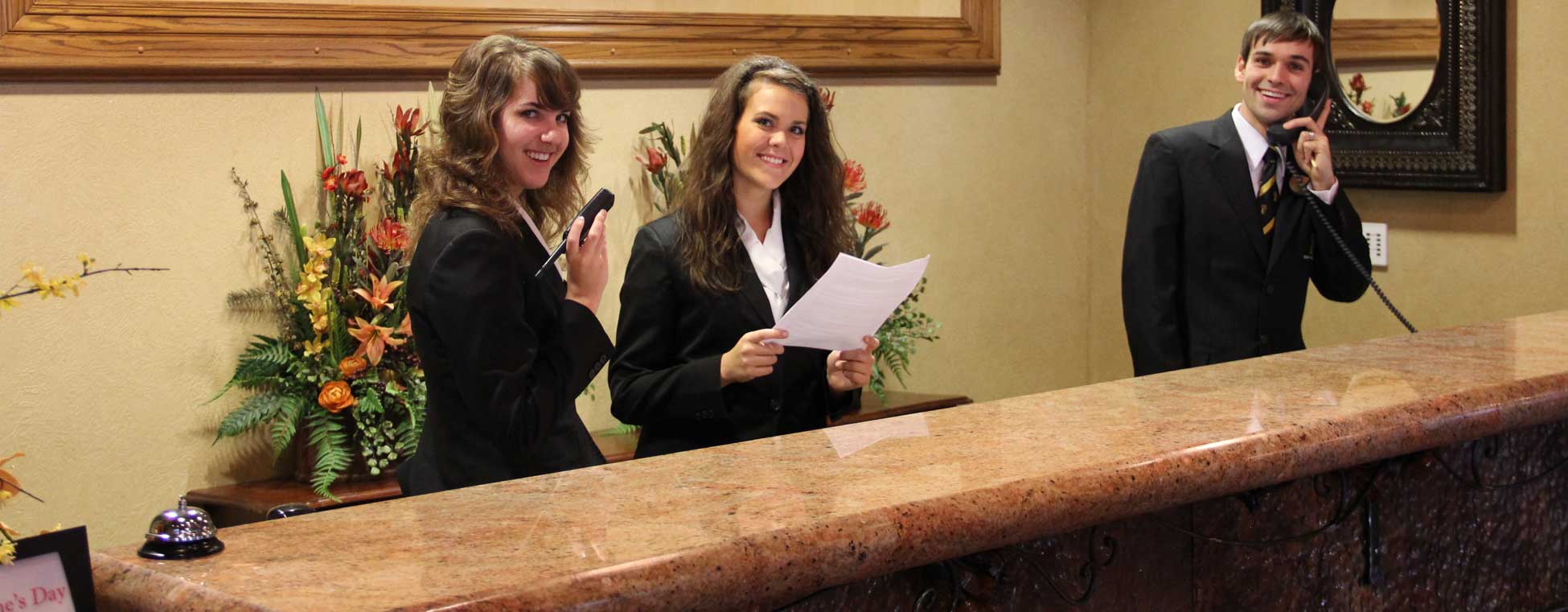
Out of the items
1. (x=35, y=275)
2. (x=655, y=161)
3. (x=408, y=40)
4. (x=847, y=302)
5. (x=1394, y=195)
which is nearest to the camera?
(x=35, y=275)

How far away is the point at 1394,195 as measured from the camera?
3.98 m

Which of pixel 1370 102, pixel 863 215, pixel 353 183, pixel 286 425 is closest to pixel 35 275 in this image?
pixel 286 425

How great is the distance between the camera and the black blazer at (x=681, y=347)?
248 centimetres

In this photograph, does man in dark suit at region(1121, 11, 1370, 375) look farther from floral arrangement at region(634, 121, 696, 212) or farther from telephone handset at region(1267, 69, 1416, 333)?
floral arrangement at region(634, 121, 696, 212)

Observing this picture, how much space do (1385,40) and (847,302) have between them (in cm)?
231

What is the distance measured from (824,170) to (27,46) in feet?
5.43

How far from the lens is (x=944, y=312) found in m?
4.70

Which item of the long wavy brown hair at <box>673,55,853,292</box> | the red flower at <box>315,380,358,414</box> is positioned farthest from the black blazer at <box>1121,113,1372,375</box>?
the red flower at <box>315,380,358,414</box>

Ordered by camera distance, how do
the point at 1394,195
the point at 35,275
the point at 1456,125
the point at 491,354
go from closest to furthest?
the point at 35,275, the point at 491,354, the point at 1456,125, the point at 1394,195

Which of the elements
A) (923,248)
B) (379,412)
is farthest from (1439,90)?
(379,412)

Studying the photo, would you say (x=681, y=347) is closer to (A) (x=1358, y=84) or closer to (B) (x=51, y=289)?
(B) (x=51, y=289)

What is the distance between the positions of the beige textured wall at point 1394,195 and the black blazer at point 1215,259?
88 cm

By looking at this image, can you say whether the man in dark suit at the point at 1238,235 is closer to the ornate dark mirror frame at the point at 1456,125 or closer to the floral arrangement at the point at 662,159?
the ornate dark mirror frame at the point at 1456,125

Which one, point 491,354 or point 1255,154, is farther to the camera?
point 1255,154
